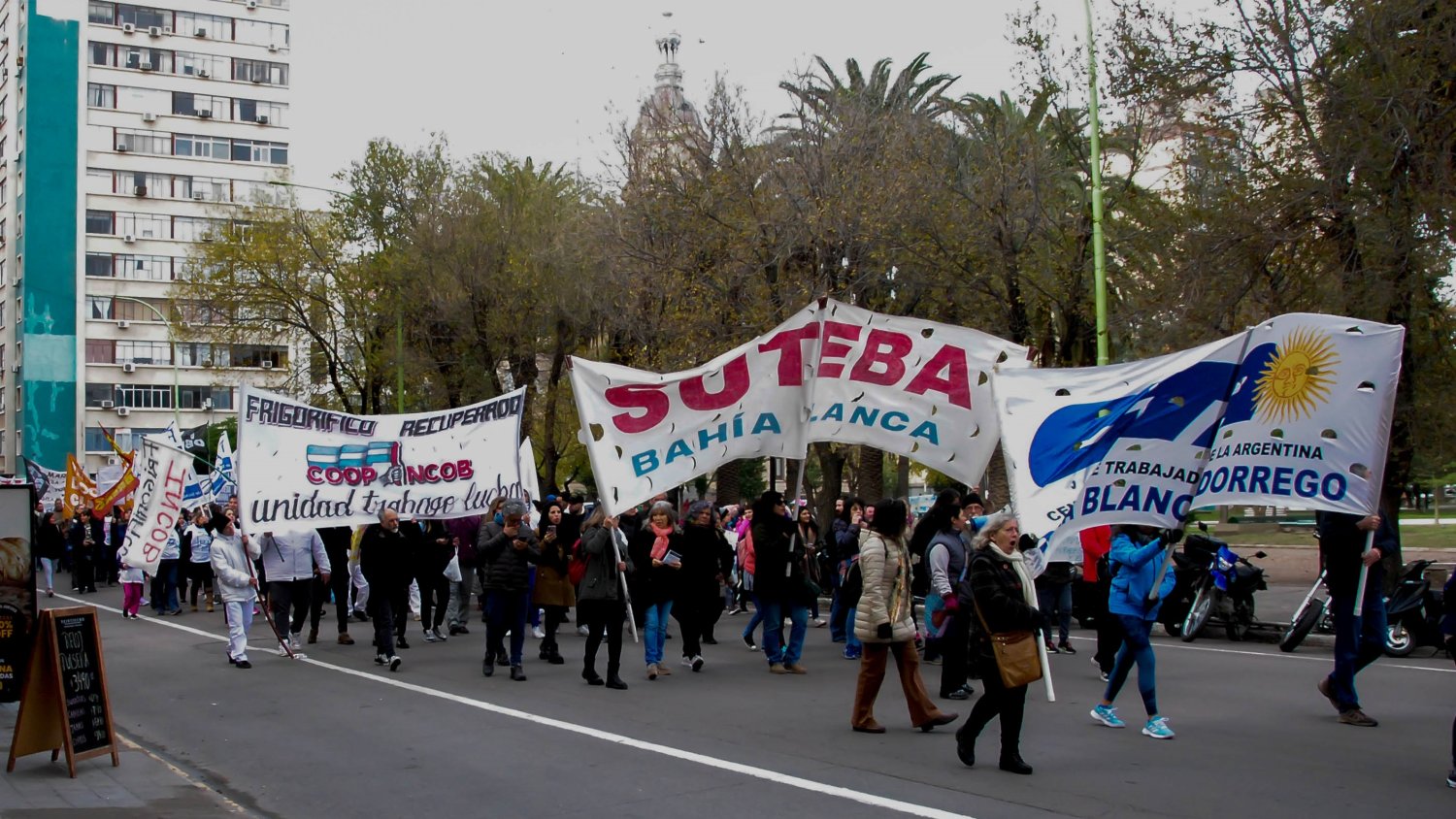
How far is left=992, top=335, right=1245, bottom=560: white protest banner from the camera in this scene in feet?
30.5

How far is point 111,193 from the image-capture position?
74.4 m

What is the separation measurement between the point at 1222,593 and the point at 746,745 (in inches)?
336

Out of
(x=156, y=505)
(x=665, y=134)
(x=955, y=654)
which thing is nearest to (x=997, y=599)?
(x=955, y=654)

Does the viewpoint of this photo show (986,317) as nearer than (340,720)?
No

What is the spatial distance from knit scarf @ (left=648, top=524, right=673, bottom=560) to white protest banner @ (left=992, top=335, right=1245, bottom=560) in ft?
14.1

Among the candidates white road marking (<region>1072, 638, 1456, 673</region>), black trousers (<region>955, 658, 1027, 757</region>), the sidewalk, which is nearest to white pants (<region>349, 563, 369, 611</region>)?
white road marking (<region>1072, 638, 1456, 673</region>)

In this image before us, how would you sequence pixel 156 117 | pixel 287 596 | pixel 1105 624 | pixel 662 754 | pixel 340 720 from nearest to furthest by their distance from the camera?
pixel 662 754, pixel 340 720, pixel 1105 624, pixel 287 596, pixel 156 117

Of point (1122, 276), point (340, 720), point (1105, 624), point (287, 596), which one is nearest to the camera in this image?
point (340, 720)

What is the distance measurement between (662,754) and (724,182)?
18410mm

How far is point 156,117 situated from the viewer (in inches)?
2977

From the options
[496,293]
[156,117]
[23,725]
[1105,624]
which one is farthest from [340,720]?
[156,117]

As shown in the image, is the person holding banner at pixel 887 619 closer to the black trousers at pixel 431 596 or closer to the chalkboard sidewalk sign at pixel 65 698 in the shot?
the chalkboard sidewalk sign at pixel 65 698

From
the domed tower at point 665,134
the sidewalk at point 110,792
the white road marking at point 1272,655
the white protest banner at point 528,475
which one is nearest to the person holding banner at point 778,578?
the white protest banner at point 528,475

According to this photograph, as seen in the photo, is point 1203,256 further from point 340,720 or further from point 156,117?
point 156,117
